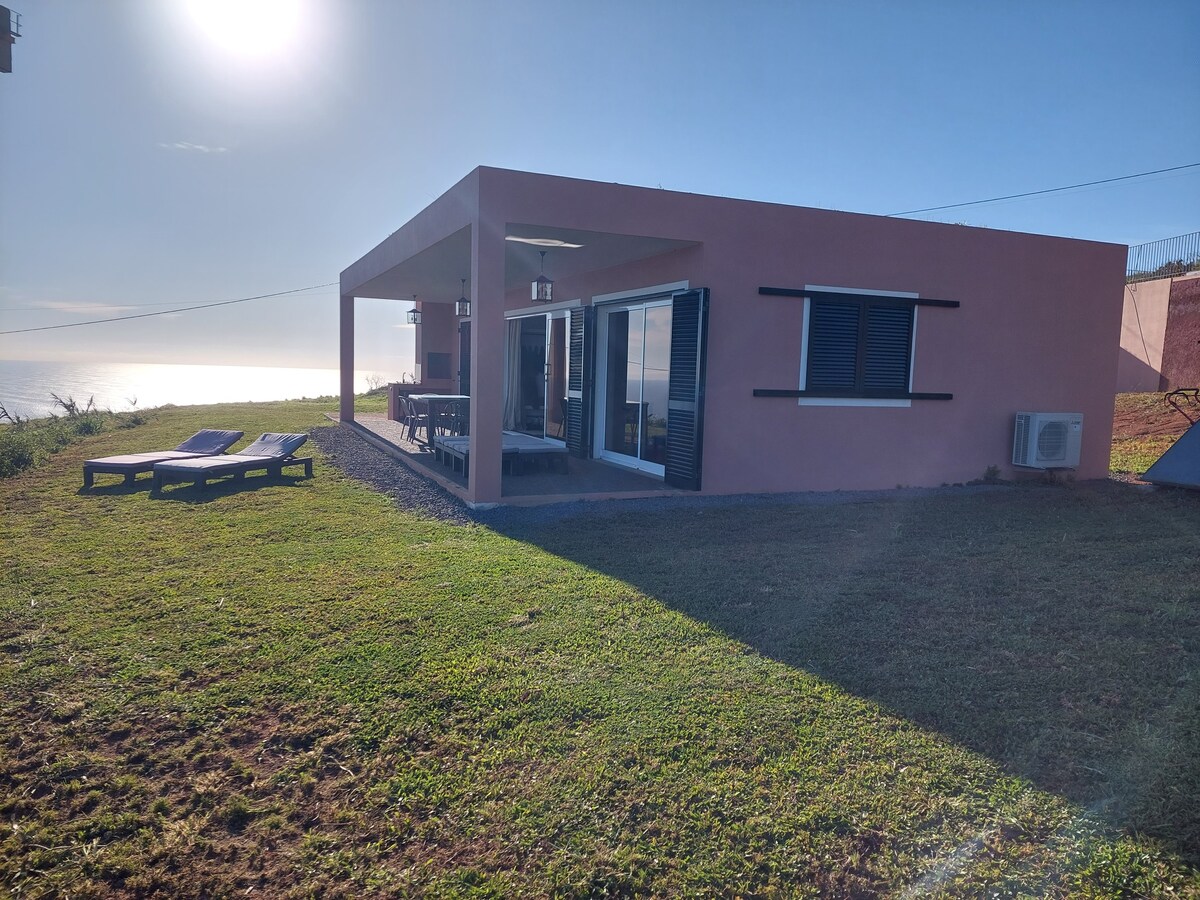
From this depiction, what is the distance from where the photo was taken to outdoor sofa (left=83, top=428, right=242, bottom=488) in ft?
28.0

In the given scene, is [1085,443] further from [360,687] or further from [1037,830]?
[360,687]

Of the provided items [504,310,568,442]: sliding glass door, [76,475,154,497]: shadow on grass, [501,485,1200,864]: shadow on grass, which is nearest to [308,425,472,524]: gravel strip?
[501,485,1200,864]: shadow on grass

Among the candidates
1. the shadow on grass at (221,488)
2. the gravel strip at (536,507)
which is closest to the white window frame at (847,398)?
the gravel strip at (536,507)

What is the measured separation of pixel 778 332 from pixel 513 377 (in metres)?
6.73

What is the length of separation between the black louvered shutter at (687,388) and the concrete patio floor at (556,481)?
30cm

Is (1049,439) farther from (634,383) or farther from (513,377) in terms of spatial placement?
(513,377)

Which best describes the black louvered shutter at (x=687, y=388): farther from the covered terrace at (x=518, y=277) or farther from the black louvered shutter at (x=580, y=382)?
the black louvered shutter at (x=580, y=382)

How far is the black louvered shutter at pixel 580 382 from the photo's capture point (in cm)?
1104

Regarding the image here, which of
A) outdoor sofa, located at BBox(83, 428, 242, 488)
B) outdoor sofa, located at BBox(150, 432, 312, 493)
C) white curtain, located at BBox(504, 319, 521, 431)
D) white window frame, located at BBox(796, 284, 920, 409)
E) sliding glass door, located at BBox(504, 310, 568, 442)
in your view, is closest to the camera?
outdoor sofa, located at BBox(150, 432, 312, 493)

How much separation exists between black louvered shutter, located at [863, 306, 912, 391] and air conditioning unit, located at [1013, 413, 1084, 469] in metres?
1.93

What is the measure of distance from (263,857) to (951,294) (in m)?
9.48

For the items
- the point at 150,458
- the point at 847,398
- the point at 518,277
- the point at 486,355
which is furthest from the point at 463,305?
the point at 847,398

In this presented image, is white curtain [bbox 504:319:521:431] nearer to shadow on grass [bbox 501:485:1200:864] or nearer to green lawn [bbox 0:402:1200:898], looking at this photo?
shadow on grass [bbox 501:485:1200:864]

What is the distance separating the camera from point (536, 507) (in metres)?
7.63
